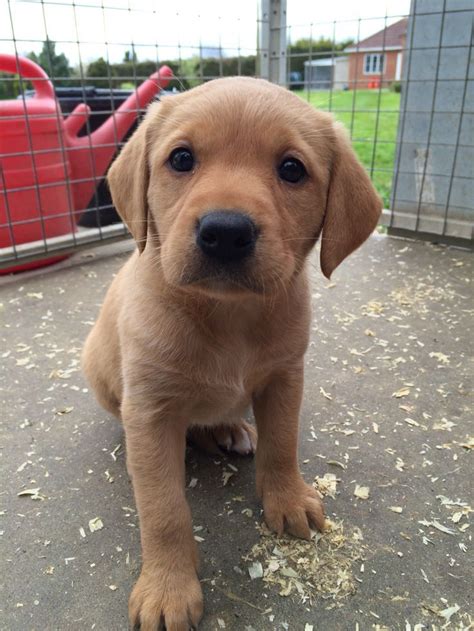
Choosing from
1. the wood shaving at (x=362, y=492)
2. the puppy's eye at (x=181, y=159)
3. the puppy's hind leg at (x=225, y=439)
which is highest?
the puppy's eye at (x=181, y=159)

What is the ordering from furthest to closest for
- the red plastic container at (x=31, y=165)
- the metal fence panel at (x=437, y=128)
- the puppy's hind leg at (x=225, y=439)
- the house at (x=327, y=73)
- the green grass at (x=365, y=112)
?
the house at (x=327, y=73), the green grass at (x=365, y=112), the metal fence panel at (x=437, y=128), the red plastic container at (x=31, y=165), the puppy's hind leg at (x=225, y=439)

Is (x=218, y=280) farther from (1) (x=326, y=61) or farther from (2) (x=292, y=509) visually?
(1) (x=326, y=61)

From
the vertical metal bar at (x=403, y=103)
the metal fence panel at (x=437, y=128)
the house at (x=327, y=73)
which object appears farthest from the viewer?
the house at (x=327, y=73)

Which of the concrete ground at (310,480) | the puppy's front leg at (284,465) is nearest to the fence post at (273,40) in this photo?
the concrete ground at (310,480)

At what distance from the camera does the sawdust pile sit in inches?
67.7

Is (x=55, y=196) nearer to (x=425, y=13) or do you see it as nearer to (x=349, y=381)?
(x=349, y=381)

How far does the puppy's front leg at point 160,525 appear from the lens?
1.63 m

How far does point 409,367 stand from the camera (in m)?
3.02

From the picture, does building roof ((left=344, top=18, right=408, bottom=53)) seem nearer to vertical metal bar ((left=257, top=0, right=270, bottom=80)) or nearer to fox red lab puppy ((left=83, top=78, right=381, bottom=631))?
vertical metal bar ((left=257, top=0, right=270, bottom=80))

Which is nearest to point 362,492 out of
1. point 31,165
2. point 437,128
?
point 31,165

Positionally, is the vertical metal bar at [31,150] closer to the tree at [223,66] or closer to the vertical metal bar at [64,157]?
the vertical metal bar at [64,157]

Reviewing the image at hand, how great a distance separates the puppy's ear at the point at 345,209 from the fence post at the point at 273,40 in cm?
473

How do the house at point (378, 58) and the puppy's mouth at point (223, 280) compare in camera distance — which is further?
the house at point (378, 58)

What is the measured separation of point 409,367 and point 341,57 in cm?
441
